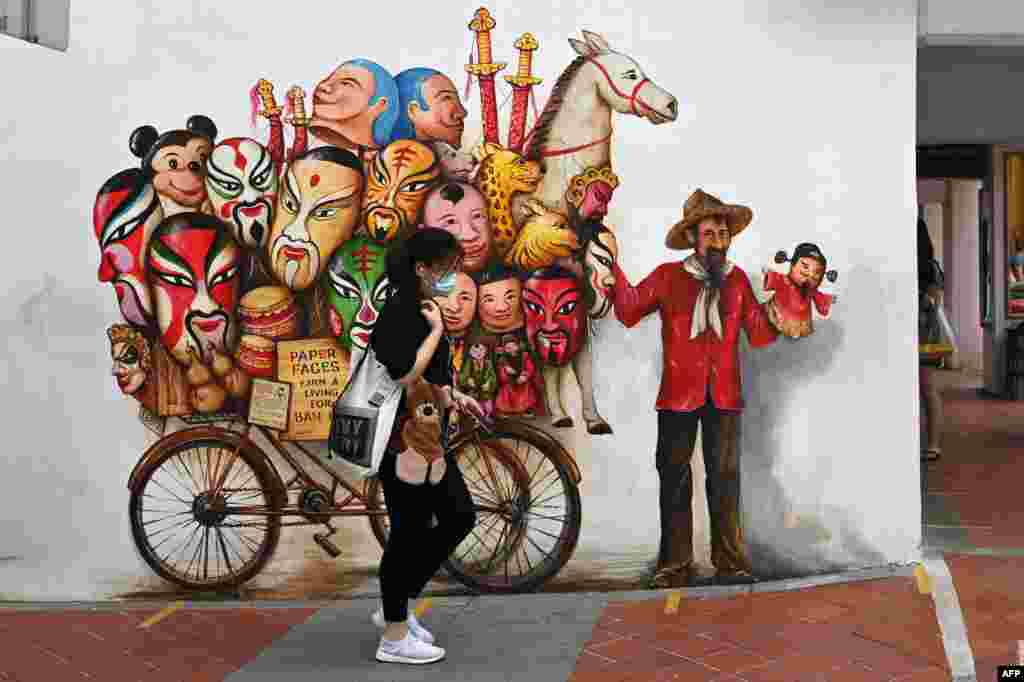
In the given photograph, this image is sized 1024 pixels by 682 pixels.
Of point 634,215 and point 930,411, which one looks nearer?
point 634,215

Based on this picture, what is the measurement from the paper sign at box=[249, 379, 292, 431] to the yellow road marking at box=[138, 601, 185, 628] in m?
0.96

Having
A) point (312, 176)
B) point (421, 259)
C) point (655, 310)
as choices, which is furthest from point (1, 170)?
point (655, 310)

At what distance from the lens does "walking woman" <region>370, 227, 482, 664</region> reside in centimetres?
561

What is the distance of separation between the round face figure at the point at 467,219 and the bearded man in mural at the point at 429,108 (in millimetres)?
223

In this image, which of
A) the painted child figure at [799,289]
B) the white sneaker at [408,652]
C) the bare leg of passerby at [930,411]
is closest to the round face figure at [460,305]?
the painted child figure at [799,289]

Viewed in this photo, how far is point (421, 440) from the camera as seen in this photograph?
18.4 feet

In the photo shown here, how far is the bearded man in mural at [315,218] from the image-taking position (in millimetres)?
6766

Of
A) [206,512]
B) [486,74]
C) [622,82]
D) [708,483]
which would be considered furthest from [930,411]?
[206,512]

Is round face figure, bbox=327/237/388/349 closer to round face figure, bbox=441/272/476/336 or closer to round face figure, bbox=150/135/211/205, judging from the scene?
round face figure, bbox=441/272/476/336

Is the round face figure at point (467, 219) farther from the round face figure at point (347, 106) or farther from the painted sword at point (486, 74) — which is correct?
the round face figure at point (347, 106)

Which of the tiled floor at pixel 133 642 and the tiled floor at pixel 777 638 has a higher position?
the tiled floor at pixel 777 638

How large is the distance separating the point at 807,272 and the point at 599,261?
0.99m

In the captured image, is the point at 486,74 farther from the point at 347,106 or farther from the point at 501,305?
the point at 501,305

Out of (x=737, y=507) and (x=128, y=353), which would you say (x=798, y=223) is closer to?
(x=737, y=507)
